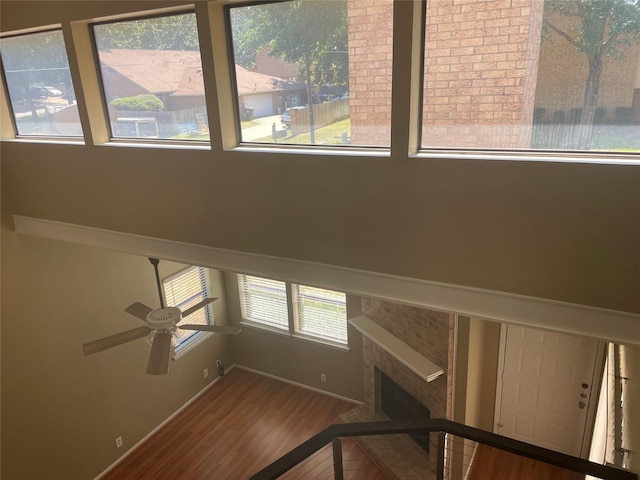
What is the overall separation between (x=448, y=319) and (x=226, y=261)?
7.27ft

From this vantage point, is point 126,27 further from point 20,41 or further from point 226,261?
point 226,261

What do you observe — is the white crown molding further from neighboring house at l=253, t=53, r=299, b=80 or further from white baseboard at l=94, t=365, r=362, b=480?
white baseboard at l=94, t=365, r=362, b=480

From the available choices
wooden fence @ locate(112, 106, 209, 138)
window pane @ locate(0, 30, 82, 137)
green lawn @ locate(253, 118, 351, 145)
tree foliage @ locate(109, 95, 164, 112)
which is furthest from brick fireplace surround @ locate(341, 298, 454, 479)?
window pane @ locate(0, 30, 82, 137)

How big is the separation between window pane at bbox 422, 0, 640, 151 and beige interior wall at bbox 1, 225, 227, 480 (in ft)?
13.5

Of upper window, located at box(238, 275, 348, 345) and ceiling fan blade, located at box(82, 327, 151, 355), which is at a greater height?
ceiling fan blade, located at box(82, 327, 151, 355)

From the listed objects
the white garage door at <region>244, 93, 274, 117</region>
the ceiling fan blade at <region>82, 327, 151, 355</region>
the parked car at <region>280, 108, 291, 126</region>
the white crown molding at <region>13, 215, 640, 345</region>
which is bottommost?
the ceiling fan blade at <region>82, 327, 151, 355</region>

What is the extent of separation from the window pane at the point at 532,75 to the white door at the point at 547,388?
2.86 metres

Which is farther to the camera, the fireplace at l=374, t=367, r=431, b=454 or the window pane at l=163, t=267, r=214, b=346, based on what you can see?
the window pane at l=163, t=267, r=214, b=346

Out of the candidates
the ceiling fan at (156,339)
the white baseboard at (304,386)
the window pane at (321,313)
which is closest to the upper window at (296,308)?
the window pane at (321,313)

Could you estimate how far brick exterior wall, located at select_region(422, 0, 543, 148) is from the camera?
90.0 inches

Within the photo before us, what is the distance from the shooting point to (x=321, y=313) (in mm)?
6602

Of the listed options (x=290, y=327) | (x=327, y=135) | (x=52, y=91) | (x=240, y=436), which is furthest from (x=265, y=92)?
(x=240, y=436)

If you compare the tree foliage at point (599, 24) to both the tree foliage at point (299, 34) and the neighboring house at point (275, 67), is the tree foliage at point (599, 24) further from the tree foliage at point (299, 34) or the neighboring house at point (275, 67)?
the neighboring house at point (275, 67)

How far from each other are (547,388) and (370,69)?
4038 mm
